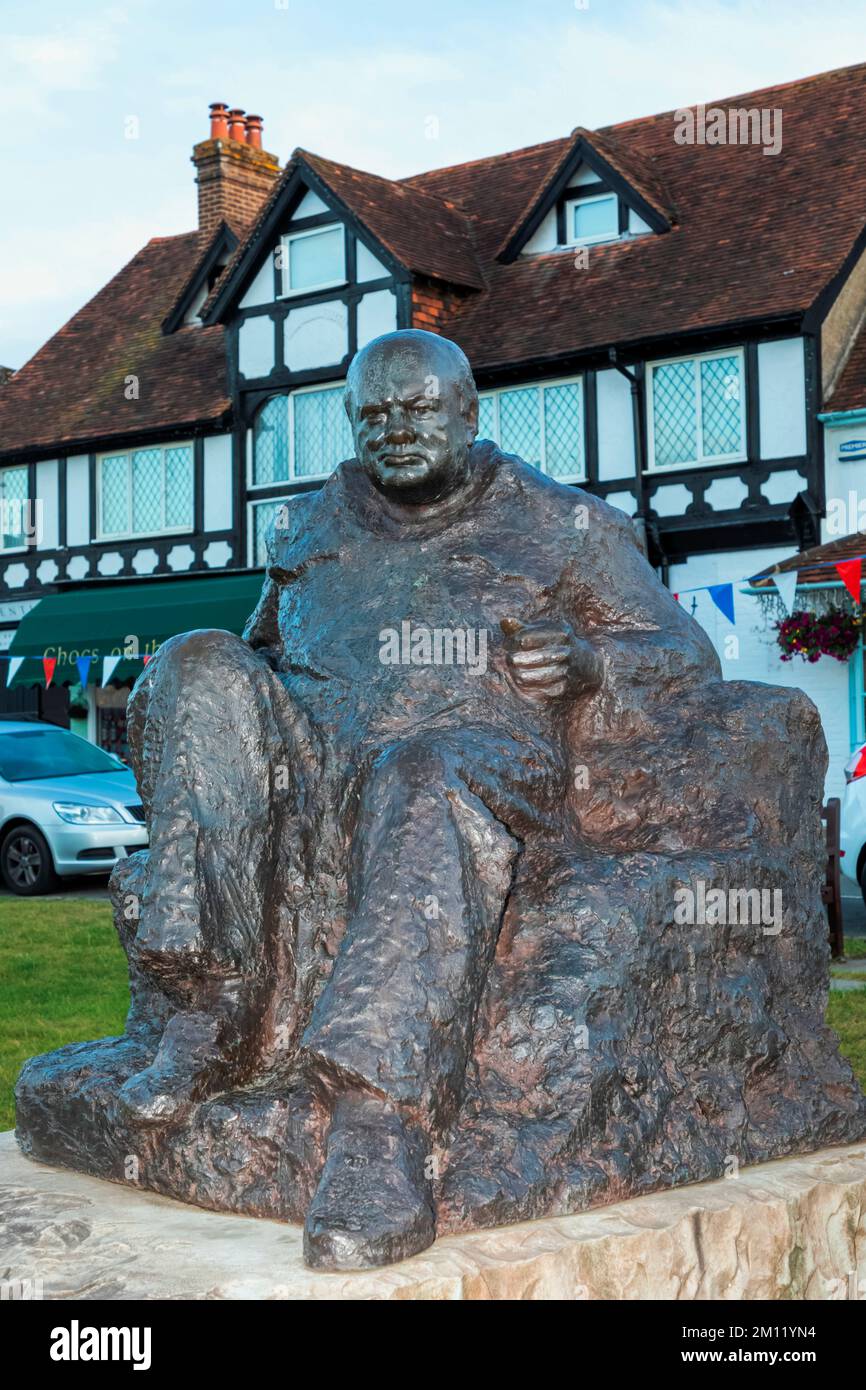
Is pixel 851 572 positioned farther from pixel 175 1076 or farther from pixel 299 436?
pixel 175 1076

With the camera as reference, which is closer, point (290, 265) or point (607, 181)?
point (607, 181)

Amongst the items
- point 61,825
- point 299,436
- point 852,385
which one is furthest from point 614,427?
point 61,825

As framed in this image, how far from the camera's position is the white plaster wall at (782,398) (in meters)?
19.6

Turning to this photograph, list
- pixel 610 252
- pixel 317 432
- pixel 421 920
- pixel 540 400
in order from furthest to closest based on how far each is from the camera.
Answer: pixel 317 432
pixel 610 252
pixel 540 400
pixel 421 920

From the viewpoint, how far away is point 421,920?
3.84 m

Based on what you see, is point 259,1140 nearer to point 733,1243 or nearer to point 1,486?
point 733,1243

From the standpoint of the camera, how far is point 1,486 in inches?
1105

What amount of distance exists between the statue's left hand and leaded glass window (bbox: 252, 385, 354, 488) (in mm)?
19165

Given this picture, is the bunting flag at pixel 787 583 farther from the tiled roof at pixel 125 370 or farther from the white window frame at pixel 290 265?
the tiled roof at pixel 125 370

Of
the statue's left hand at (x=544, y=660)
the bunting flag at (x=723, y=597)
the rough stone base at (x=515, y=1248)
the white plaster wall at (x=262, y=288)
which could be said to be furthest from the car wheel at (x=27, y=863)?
the statue's left hand at (x=544, y=660)

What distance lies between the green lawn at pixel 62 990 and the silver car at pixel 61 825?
1.96m

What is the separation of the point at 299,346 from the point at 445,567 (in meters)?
19.9

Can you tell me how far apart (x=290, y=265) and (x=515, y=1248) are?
21.3m
